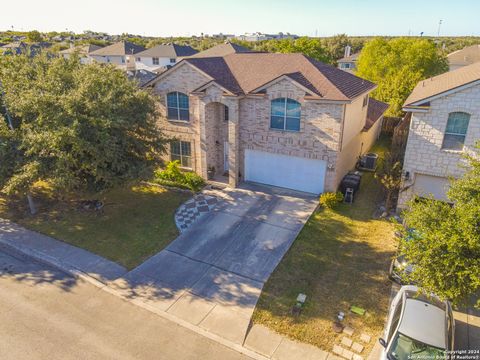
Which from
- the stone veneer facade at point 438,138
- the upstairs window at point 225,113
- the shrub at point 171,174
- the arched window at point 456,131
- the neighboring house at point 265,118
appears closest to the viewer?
the stone veneer facade at point 438,138

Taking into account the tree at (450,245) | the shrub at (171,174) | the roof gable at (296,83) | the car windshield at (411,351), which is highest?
the roof gable at (296,83)

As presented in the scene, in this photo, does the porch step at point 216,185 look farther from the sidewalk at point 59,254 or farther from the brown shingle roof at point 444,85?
the brown shingle roof at point 444,85

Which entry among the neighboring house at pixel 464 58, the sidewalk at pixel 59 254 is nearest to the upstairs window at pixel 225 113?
the sidewalk at pixel 59 254

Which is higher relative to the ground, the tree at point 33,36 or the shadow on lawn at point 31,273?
the tree at point 33,36

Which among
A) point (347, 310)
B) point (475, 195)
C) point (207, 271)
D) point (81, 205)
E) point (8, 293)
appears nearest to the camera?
point (475, 195)

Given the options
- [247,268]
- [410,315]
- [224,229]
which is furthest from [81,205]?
[410,315]

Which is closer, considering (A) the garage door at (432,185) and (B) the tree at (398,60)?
(A) the garage door at (432,185)

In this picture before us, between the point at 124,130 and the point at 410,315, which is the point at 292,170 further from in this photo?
the point at 410,315
